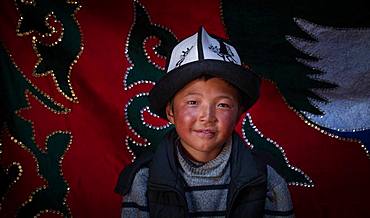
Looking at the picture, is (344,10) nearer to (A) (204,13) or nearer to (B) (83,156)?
(A) (204,13)

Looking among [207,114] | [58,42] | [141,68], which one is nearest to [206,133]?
[207,114]

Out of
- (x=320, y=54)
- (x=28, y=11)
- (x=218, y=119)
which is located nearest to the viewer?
(x=218, y=119)

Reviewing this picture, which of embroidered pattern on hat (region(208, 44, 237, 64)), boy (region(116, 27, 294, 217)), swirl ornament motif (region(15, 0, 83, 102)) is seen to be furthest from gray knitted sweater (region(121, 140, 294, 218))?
swirl ornament motif (region(15, 0, 83, 102))

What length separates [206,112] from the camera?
1297mm

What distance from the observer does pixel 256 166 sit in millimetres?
1370

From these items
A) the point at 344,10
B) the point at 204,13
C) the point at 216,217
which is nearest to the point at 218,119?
the point at 216,217

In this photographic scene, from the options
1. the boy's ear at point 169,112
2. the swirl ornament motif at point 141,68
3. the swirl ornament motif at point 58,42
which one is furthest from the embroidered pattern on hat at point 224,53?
the swirl ornament motif at point 58,42

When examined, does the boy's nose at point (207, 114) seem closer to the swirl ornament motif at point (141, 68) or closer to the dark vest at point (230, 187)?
the dark vest at point (230, 187)

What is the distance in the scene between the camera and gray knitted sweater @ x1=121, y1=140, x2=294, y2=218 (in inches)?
54.3

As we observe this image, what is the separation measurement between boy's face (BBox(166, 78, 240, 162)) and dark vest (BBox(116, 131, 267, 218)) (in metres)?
0.09

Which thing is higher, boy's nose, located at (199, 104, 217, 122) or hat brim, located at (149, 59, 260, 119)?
hat brim, located at (149, 59, 260, 119)

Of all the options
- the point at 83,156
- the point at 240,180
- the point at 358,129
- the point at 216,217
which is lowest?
the point at 216,217

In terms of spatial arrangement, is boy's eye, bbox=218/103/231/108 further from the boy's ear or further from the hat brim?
the boy's ear

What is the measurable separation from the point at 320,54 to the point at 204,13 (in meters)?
0.51
